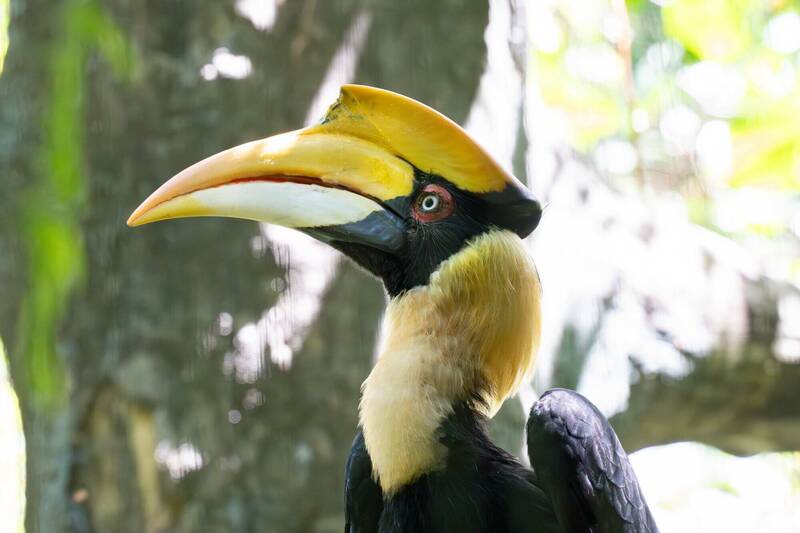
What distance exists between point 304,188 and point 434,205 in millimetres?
249

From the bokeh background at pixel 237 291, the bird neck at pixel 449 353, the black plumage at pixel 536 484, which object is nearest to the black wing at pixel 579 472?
the black plumage at pixel 536 484

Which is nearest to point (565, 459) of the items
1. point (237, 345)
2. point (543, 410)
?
point (543, 410)

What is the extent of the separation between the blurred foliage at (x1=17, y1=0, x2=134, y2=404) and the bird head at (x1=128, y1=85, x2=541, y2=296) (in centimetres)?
125

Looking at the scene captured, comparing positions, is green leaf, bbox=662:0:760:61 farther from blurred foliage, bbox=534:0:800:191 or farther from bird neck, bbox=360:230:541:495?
bird neck, bbox=360:230:541:495

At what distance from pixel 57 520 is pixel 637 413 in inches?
71.3

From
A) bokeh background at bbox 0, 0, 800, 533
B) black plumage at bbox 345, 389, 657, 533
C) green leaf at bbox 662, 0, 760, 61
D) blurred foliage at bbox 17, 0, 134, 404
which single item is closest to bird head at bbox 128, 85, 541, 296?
black plumage at bbox 345, 389, 657, 533

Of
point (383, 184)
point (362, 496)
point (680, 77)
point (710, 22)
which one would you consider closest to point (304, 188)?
point (383, 184)

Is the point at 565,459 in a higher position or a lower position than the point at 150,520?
higher

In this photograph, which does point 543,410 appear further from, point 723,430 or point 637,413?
point 723,430

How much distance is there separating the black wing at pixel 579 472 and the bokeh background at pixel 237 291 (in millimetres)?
966

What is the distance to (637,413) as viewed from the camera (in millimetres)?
3121

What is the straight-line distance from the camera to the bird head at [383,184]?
1.71 metres

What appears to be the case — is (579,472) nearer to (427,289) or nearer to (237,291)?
(427,289)

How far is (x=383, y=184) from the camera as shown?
5.85ft
